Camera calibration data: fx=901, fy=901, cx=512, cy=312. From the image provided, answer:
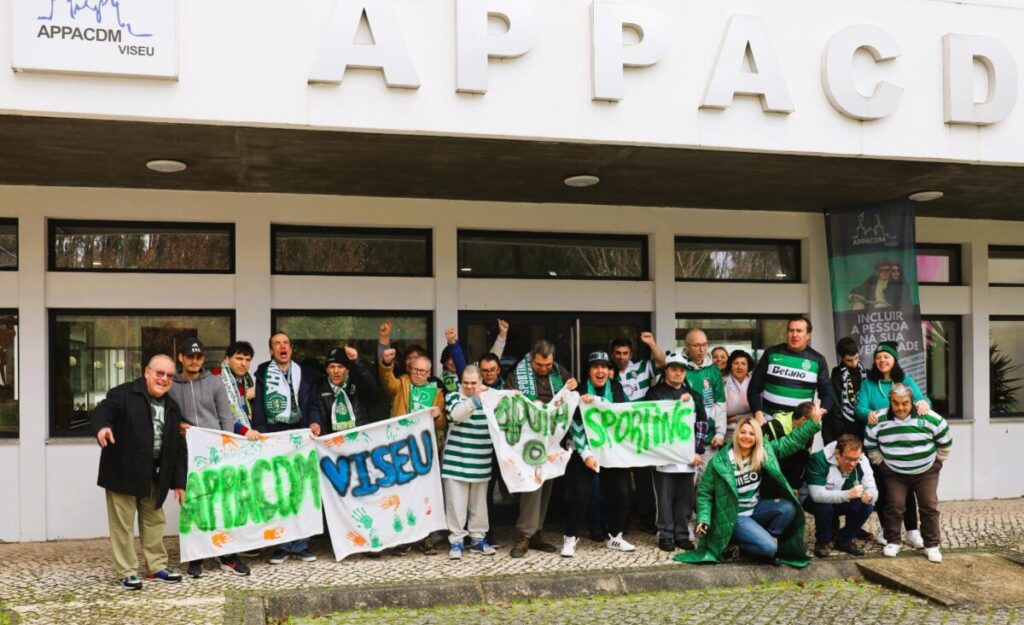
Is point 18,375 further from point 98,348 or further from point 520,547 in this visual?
point 520,547

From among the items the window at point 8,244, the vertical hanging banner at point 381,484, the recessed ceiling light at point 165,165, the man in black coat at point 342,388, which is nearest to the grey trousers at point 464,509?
the vertical hanging banner at point 381,484

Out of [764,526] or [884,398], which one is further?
[884,398]

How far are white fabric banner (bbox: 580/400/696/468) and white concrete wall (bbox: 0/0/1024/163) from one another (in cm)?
224

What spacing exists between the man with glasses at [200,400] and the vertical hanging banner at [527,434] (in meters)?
2.00

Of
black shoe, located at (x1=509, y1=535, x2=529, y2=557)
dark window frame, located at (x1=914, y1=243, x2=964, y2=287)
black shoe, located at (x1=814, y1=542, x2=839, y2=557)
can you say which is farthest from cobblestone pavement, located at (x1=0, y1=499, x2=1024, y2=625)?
dark window frame, located at (x1=914, y1=243, x2=964, y2=287)

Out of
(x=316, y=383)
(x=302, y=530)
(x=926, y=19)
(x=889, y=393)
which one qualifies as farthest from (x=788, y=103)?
(x=302, y=530)

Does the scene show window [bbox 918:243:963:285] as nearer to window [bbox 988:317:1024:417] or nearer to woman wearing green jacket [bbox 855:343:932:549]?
window [bbox 988:317:1024:417]

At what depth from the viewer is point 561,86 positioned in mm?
6441

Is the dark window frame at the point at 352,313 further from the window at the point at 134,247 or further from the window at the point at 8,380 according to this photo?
the window at the point at 8,380

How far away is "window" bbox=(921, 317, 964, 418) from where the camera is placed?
1030 centimetres

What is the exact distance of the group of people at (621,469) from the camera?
6.50 meters

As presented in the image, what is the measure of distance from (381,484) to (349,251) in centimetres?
258

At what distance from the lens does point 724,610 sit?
20.0 ft

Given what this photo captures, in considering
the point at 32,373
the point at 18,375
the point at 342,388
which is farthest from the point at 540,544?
the point at 18,375
